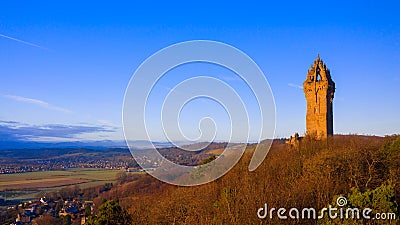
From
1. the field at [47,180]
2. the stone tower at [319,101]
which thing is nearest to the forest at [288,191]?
the stone tower at [319,101]

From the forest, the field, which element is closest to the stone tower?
the forest

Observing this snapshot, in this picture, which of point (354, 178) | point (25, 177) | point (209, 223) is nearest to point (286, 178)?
point (354, 178)

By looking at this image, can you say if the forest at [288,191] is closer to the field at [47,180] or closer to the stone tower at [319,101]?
the stone tower at [319,101]

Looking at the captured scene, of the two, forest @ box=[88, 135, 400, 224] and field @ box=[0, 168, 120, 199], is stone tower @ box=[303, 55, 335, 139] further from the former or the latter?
field @ box=[0, 168, 120, 199]

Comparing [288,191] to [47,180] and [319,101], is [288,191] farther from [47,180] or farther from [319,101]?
[47,180]

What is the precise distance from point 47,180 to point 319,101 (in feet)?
157

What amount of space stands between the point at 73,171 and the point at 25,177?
1081cm

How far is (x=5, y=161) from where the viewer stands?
248ft

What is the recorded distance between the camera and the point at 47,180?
69.0m

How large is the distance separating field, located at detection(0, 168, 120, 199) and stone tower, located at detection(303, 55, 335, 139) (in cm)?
3655

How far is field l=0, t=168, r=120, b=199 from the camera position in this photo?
5888 cm

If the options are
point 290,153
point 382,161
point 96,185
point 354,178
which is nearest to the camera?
point 354,178

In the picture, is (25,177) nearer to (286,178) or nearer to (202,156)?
(202,156)

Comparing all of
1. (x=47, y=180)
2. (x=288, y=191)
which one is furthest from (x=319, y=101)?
(x=47, y=180)
